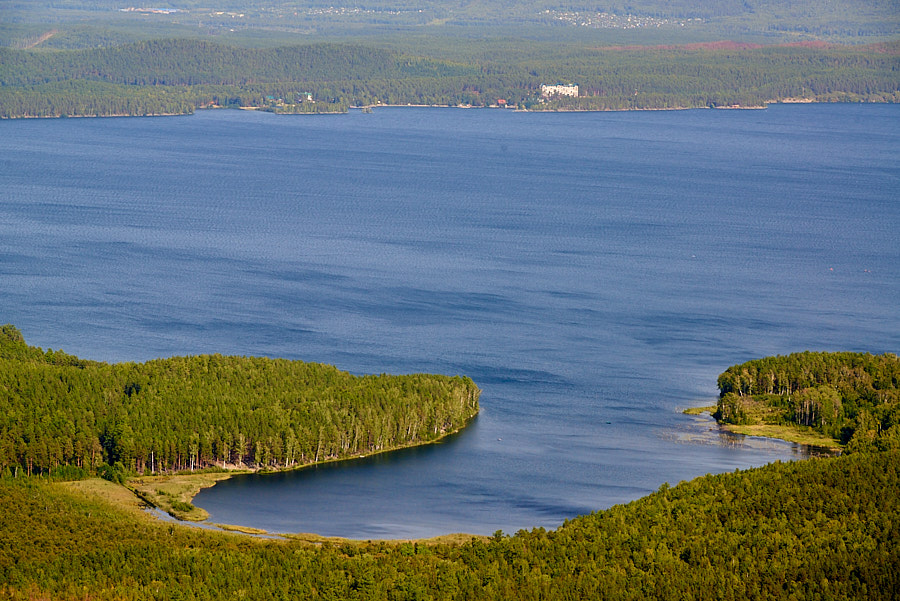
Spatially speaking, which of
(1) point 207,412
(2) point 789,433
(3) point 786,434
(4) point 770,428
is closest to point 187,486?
(1) point 207,412

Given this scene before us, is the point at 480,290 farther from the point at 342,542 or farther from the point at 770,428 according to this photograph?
the point at 342,542

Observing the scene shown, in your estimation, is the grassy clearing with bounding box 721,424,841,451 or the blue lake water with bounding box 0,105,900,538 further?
the grassy clearing with bounding box 721,424,841,451

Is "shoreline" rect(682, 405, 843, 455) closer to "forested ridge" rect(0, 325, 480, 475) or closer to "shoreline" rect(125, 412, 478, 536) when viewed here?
"forested ridge" rect(0, 325, 480, 475)

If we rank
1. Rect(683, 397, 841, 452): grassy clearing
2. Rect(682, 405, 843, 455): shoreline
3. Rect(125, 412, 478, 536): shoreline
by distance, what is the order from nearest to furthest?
Rect(125, 412, 478, 536): shoreline
Rect(682, 405, 843, 455): shoreline
Rect(683, 397, 841, 452): grassy clearing

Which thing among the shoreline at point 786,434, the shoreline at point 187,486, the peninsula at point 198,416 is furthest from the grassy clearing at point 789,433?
the shoreline at point 187,486

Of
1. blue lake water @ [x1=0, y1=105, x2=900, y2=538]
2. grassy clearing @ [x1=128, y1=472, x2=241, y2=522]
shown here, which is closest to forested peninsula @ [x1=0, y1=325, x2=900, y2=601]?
grassy clearing @ [x1=128, y1=472, x2=241, y2=522]

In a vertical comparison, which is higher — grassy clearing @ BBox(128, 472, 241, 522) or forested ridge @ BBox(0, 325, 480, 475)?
forested ridge @ BBox(0, 325, 480, 475)

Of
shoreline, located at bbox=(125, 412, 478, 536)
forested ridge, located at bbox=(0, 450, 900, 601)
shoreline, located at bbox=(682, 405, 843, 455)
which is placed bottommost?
shoreline, located at bbox=(125, 412, 478, 536)

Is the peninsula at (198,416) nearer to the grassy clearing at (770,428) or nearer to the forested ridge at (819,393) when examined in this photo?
the grassy clearing at (770,428)
